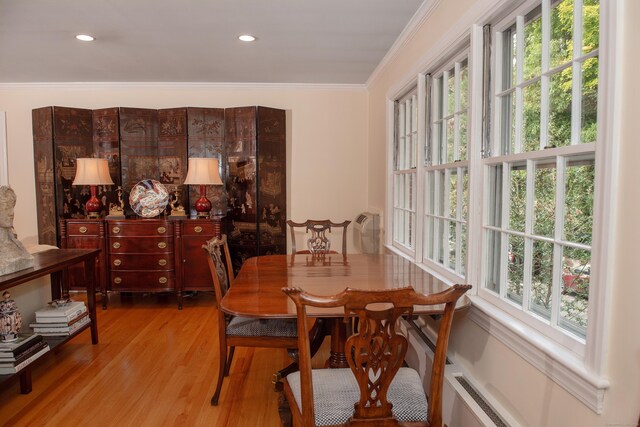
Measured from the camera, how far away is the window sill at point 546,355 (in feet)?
4.03

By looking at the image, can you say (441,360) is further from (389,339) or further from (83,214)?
(83,214)

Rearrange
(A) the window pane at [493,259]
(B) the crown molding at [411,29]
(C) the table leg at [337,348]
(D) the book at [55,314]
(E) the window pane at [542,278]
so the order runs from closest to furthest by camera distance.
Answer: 1. (E) the window pane at [542,278]
2. (A) the window pane at [493,259]
3. (C) the table leg at [337,348]
4. (B) the crown molding at [411,29]
5. (D) the book at [55,314]

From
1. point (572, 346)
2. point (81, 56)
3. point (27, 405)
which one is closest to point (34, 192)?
point (81, 56)

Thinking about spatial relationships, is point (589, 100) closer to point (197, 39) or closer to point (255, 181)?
point (197, 39)

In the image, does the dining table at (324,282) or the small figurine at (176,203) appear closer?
the dining table at (324,282)

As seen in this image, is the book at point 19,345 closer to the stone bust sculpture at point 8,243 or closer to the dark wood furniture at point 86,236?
the stone bust sculpture at point 8,243

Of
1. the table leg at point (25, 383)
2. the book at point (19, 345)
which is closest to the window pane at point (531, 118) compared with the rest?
the book at point (19, 345)

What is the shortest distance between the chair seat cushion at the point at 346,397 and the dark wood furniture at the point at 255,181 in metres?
3.08

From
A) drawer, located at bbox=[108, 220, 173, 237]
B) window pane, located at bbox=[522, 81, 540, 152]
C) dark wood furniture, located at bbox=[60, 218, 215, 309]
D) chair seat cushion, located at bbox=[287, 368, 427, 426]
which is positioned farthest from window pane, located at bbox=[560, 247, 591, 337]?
drawer, located at bbox=[108, 220, 173, 237]

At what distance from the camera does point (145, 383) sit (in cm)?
277

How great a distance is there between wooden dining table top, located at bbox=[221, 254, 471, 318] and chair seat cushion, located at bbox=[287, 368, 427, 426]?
0.26 m

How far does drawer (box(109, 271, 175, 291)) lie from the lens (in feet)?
14.4

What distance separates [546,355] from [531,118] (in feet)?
3.07

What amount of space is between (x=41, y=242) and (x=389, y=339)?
4793 mm
